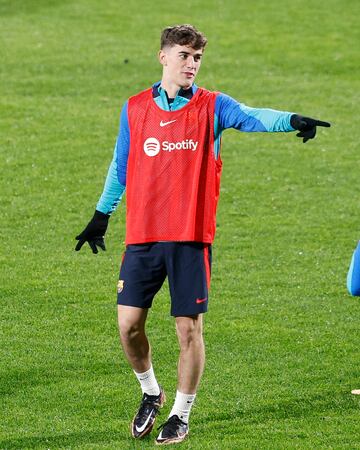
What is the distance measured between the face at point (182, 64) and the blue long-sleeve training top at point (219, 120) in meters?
0.07

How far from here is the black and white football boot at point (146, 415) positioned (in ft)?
24.2

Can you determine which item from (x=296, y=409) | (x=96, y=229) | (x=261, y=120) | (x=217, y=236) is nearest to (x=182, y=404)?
(x=296, y=409)

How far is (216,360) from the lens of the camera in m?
8.95

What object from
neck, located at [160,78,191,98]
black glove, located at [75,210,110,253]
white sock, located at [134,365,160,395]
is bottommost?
white sock, located at [134,365,160,395]

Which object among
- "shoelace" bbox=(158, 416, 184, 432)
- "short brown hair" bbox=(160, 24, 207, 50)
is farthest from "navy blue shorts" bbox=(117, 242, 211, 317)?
"short brown hair" bbox=(160, 24, 207, 50)

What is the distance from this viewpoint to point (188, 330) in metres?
7.17

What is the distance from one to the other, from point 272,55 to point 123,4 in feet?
15.0

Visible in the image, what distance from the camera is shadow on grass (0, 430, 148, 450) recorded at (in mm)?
7242

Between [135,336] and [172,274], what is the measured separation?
0.47m

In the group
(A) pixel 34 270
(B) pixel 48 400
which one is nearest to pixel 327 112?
(A) pixel 34 270

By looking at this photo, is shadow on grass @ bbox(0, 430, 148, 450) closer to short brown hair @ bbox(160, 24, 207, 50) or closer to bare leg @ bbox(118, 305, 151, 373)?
bare leg @ bbox(118, 305, 151, 373)

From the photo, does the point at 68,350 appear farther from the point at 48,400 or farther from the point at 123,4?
the point at 123,4

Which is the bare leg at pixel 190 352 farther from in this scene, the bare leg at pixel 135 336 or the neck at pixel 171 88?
the neck at pixel 171 88

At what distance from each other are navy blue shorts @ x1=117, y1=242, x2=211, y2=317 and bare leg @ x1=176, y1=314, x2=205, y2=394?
0.26ft
